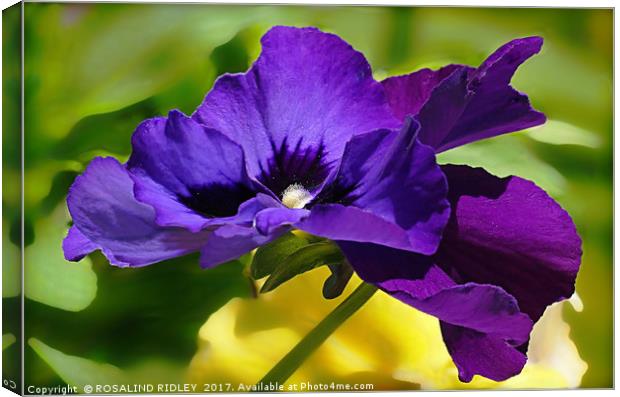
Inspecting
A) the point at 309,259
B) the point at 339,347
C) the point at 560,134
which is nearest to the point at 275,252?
the point at 309,259

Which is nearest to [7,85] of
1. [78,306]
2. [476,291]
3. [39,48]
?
[39,48]

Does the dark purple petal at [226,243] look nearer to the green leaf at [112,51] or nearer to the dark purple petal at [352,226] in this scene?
the dark purple petal at [352,226]

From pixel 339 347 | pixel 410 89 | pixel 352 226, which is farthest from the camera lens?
pixel 339 347

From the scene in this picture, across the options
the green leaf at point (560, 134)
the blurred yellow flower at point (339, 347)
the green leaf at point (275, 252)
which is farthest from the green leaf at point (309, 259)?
the green leaf at point (560, 134)

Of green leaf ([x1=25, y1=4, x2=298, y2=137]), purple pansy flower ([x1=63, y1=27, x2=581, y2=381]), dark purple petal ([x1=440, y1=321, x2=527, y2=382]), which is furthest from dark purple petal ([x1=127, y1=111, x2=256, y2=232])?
green leaf ([x1=25, y1=4, x2=298, y2=137])

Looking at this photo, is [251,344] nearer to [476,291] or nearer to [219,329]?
[219,329]

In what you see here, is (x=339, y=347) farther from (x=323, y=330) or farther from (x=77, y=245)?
(x=77, y=245)

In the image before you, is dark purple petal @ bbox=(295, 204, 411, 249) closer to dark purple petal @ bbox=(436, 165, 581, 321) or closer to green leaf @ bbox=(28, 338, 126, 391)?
dark purple petal @ bbox=(436, 165, 581, 321)
